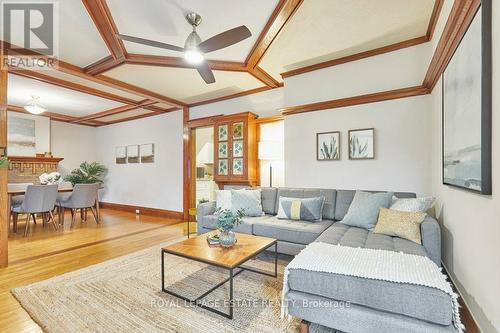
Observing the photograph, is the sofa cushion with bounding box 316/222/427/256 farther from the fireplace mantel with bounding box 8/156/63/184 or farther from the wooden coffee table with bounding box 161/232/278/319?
the fireplace mantel with bounding box 8/156/63/184

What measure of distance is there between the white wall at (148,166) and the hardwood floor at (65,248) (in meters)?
0.79

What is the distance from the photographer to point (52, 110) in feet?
20.0

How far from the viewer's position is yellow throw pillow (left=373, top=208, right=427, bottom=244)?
7.06 ft

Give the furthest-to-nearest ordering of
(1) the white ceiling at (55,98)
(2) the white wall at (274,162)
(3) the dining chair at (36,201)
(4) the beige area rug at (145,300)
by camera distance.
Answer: (2) the white wall at (274,162) → (1) the white ceiling at (55,98) → (3) the dining chair at (36,201) → (4) the beige area rug at (145,300)

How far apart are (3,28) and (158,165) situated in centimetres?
383

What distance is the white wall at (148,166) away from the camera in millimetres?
5742

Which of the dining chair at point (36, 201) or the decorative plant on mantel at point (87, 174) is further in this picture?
the decorative plant on mantel at point (87, 174)

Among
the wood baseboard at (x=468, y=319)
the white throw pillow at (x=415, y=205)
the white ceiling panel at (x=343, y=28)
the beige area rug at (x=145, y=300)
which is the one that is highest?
the white ceiling panel at (x=343, y=28)

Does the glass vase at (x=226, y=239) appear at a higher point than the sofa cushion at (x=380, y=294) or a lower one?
higher

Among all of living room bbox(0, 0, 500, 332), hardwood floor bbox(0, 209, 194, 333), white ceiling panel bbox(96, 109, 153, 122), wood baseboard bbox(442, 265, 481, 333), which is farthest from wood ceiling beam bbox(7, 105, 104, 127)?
wood baseboard bbox(442, 265, 481, 333)

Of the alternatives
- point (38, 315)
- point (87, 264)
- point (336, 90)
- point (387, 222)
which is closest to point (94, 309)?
point (38, 315)

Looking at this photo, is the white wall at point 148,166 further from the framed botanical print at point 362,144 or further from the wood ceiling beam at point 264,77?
the framed botanical print at point 362,144

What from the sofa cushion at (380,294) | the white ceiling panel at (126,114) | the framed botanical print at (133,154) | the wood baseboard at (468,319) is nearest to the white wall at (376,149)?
the wood baseboard at (468,319)

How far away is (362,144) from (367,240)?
1584mm
